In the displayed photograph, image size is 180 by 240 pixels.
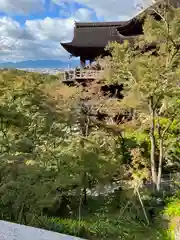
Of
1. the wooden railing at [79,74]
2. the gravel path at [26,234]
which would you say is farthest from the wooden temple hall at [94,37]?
the gravel path at [26,234]

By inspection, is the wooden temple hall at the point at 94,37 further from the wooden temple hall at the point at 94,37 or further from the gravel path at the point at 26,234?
the gravel path at the point at 26,234

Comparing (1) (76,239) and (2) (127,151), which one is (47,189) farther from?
(1) (76,239)

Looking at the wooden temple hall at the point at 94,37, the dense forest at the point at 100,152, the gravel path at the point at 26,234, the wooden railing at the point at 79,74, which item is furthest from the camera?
the wooden temple hall at the point at 94,37

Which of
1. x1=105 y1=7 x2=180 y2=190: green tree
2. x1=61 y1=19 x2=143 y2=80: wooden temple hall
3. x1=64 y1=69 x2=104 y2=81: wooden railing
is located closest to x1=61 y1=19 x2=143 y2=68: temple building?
x1=61 y1=19 x2=143 y2=80: wooden temple hall

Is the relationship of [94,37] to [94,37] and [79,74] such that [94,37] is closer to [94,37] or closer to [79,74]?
[94,37]

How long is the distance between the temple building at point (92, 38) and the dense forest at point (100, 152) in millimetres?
6848

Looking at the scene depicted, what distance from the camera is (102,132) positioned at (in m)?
11.9

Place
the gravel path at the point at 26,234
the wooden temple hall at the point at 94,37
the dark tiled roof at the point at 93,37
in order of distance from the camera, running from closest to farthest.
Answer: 1. the gravel path at the point at 26,234
2. the wooden temple hall at the point at 94,37
3. the dark tiled roof at the point at 93,37

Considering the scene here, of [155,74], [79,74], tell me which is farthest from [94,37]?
[155,74]

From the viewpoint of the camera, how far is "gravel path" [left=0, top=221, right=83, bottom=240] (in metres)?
1.25

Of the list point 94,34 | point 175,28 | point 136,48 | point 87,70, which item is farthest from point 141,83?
point 94,34

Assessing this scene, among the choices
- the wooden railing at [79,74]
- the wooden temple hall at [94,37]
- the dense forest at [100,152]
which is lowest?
the dense forest at [100,152]

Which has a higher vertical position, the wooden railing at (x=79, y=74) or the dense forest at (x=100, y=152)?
the wooden railing at (x=79, y=74)

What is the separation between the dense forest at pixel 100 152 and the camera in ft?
26.8
